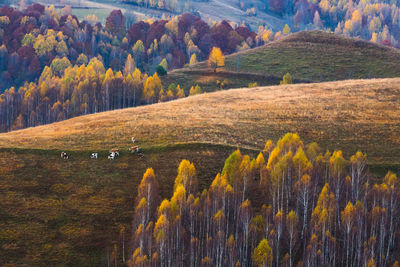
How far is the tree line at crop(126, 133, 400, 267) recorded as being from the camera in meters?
56.5

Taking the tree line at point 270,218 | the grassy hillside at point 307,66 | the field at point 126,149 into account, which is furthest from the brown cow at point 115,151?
the grassy hillside at point 307,66

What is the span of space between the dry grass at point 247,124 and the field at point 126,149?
0.62 feet

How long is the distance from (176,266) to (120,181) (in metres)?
15.8

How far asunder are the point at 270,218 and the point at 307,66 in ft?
421

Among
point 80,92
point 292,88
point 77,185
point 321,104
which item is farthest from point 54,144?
point 80,92

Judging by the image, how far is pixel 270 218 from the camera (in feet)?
197

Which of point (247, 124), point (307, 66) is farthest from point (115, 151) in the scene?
point (307, 66)

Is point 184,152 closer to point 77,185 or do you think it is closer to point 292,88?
point 77,185

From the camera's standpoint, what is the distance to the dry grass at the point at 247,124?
78.2 meters

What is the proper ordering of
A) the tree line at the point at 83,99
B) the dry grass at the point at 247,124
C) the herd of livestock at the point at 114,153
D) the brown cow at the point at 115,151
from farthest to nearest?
the tree line at the point at 83,99 < the dry grass at the point at 247,124 < the brown cow at the point at 115,151 < the herd of livestock at the point at 114,153

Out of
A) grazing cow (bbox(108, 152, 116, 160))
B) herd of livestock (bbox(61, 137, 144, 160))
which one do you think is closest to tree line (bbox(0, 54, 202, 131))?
herd of livestock (bbox(61, 137, 144, 160))

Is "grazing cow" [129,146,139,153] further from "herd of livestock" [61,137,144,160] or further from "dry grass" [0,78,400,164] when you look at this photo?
"dry grass" [0,78,400,164]

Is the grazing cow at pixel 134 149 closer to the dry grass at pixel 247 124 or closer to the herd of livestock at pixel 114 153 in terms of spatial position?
the herd of livestock at pixel 114 153

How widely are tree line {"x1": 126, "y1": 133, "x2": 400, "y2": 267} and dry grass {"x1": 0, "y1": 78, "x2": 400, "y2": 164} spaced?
13.5 meters
